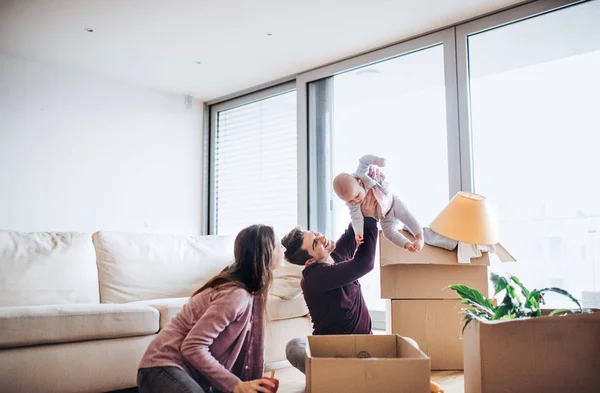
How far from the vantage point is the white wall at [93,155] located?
13.4 feet

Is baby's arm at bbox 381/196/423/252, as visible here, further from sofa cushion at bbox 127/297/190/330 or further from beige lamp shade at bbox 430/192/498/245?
sofa cushion at bbox 127/297/190/330

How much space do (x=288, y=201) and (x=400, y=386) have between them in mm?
3385

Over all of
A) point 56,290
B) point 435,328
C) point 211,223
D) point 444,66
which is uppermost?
point 444,66

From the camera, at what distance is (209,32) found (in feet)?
12.1

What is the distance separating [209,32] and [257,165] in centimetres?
149

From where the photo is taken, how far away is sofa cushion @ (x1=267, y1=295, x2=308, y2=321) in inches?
122

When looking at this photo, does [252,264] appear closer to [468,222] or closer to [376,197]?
[376,197]

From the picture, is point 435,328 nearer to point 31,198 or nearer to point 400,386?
point 400,386

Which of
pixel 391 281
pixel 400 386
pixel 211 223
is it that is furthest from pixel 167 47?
pixel 400 386

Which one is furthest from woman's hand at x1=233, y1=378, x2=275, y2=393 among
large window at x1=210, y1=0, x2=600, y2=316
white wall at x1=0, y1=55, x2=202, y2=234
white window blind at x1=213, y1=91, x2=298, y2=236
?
white wall at x1=0, y1=55, x2=202, y2=234

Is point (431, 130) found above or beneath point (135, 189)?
above

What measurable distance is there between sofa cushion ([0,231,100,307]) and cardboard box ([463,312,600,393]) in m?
2.31

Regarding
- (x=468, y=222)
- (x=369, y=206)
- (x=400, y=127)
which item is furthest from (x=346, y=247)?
(x=400, y=127)

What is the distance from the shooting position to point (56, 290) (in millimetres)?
3023
